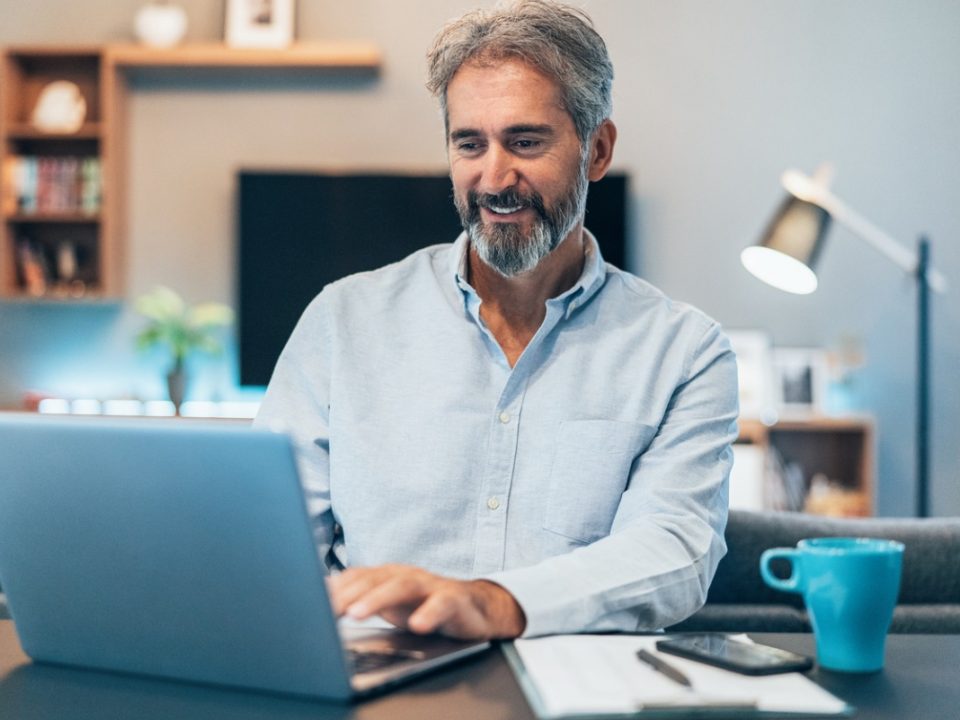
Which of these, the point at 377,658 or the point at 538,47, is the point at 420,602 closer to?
the point at 377,658

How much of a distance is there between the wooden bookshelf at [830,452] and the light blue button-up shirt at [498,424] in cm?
270

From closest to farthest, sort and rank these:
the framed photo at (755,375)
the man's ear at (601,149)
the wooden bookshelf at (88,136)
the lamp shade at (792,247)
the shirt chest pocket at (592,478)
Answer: the shirt chest pocket at (592,478) < the man's ear at (601,149) < the lamp shade at (792,247) < the framed photo at (755,375) < the wooden bookshelf at (88,136)

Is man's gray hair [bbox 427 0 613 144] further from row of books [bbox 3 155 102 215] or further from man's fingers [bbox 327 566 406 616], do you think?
row of books [bbox 3 155 102 215]

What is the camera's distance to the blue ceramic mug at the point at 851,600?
0.86m

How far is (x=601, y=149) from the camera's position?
164 cm

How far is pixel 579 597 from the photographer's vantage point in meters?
0.99

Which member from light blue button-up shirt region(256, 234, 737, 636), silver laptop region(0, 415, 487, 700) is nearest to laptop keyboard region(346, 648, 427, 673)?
silver laptop region(0, 415, 487, 700)

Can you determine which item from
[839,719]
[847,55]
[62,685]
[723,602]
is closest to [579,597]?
[839,719]

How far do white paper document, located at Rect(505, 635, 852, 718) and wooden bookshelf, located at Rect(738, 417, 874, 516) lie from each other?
3298mm

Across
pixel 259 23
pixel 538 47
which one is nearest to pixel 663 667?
pixel 538 47

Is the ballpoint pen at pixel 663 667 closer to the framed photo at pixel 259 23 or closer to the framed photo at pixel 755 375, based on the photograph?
the framed photo at pixel 755 375

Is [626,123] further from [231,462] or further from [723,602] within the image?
[231,462]

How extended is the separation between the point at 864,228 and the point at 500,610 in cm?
365

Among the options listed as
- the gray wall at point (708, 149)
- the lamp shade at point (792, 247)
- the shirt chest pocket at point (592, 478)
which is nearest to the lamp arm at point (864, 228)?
the gray wall at point (708, 149)
